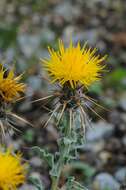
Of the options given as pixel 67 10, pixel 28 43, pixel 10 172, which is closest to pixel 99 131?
pixel 28 43

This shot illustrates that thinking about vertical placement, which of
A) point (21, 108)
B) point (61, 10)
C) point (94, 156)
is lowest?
point (94, 156)

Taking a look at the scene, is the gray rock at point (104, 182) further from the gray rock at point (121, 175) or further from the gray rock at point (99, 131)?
the gray rock at point (99, 131)

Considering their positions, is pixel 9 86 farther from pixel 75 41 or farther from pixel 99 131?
pixel 75 41

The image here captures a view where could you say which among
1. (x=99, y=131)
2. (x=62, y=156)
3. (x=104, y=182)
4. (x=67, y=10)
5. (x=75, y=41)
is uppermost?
(x=67, y=10)

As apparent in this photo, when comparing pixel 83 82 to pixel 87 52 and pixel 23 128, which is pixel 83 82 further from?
pixel 23 128

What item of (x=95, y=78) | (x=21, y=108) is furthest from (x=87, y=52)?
(x=21, y=108)

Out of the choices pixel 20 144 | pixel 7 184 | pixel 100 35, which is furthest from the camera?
pixel 100 35

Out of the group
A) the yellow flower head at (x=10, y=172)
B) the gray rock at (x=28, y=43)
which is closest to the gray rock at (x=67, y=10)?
the gray rock at (x=28, y=43)
